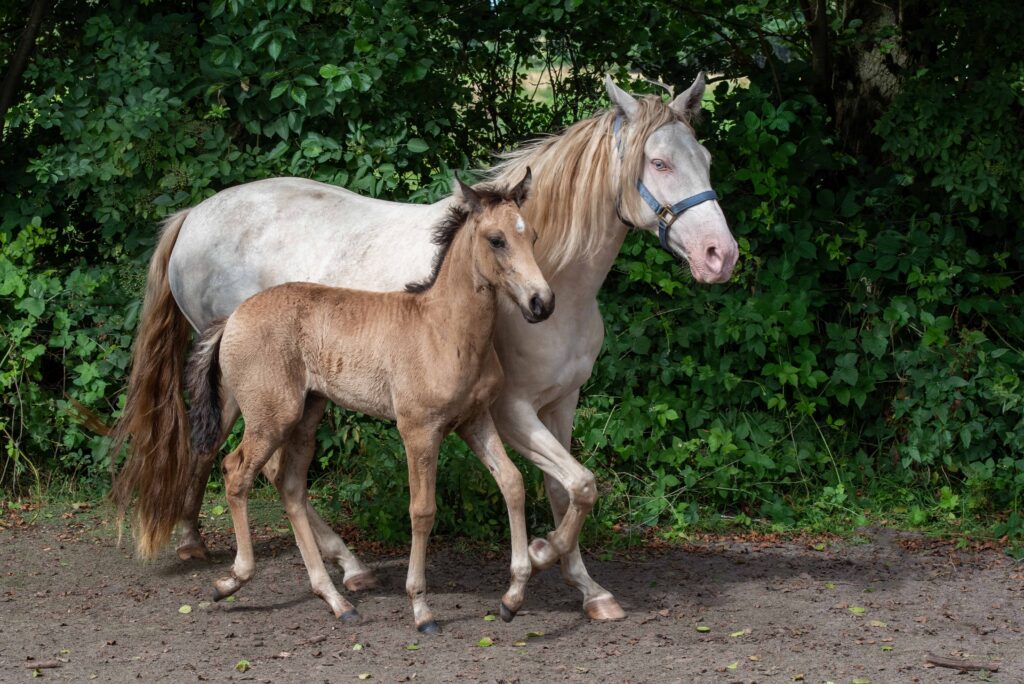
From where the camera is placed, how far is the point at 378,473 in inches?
269

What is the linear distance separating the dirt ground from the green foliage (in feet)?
2.43

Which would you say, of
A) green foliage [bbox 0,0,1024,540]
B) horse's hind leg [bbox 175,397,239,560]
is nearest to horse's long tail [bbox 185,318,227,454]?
horse's hind leg [bbox 175,397,239,560]

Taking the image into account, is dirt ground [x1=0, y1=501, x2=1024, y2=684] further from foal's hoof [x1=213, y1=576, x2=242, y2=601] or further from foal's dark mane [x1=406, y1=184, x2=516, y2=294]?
foal's dark mane [x1=406, y1=184, x2=516, y2=294]

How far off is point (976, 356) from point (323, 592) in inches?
169

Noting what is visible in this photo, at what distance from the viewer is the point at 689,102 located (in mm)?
5141

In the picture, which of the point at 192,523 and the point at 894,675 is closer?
the point at 894,675

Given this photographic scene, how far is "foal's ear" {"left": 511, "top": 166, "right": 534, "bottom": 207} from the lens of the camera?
189 inches

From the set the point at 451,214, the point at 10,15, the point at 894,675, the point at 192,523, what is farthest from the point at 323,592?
the point at 10,15

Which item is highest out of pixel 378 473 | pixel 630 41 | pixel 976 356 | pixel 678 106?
pixel 630 41

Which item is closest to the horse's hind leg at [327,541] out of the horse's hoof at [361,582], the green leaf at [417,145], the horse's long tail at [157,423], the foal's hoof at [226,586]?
the horse's hoof at [361,582]

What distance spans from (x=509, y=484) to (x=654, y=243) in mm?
3060

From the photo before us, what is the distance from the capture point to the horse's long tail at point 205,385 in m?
5.45

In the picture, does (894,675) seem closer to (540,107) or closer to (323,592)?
(323,592)

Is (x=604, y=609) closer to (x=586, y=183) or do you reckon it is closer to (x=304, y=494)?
(x=304, y=494)
